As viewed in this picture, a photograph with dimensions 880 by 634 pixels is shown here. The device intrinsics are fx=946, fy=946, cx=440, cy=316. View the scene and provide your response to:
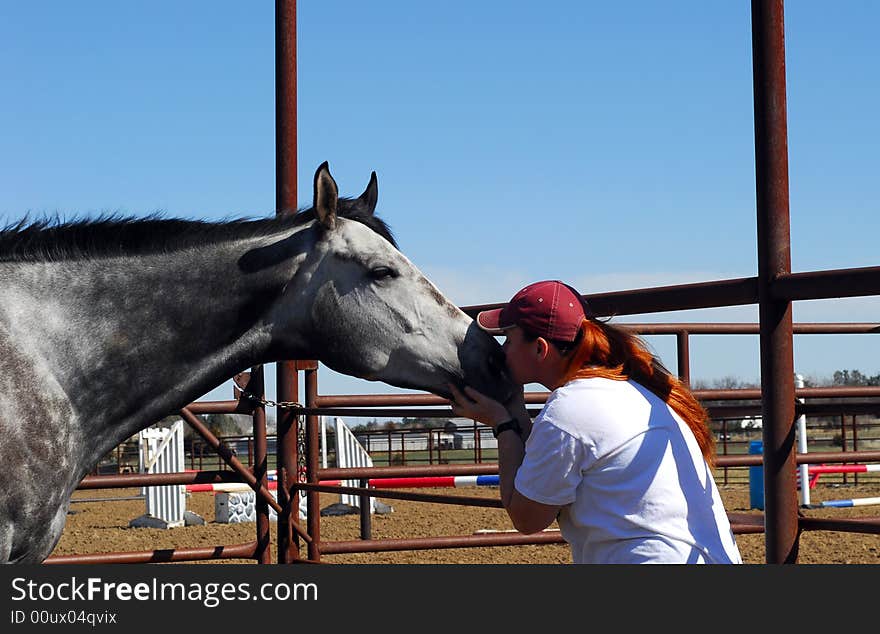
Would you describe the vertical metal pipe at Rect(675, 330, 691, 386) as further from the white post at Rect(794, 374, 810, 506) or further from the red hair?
the white post at Rect(794, 374, 810, 506)

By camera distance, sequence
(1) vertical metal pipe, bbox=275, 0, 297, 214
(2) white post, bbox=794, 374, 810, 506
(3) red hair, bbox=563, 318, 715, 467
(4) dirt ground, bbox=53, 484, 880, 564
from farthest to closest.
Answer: (2) white post, bbox=794, 374, 810, 506
(4) dirt ground, bbox=53, 484, 880, 564
(1) vertical metal pipe, bbox=275, 0, 297, 214
(3) red hair, bbox=563, 318, 715, 467

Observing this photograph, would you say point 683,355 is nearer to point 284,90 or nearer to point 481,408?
point 481,408

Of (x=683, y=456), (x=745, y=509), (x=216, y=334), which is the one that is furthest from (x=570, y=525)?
(x=745, y=509)

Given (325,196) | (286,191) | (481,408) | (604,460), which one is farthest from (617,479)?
(286,191)

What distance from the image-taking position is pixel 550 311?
1.94m

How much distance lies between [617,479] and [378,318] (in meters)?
1.12

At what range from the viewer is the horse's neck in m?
2.56

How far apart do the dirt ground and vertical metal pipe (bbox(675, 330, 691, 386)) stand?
12.0 feet

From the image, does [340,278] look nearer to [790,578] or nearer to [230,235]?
[230,235]

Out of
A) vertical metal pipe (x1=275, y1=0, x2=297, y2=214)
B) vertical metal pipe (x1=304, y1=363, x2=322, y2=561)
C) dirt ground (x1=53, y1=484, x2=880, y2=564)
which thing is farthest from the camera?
dirt ground (x1=53, y1=484, x2=880, y2=564)

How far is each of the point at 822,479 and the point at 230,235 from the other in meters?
17.3

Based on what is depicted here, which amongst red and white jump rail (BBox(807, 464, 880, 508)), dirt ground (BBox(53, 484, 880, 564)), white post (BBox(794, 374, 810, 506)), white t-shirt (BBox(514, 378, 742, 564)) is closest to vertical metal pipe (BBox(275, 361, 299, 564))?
dirt ground (BBox(53, 484, 880, 564))

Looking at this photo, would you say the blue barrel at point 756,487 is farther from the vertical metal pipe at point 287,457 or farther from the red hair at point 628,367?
the red hair at point 628,367

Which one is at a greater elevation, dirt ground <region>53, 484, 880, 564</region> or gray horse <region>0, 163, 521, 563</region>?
gray horse <region>0, 163, 521, 563</region>
